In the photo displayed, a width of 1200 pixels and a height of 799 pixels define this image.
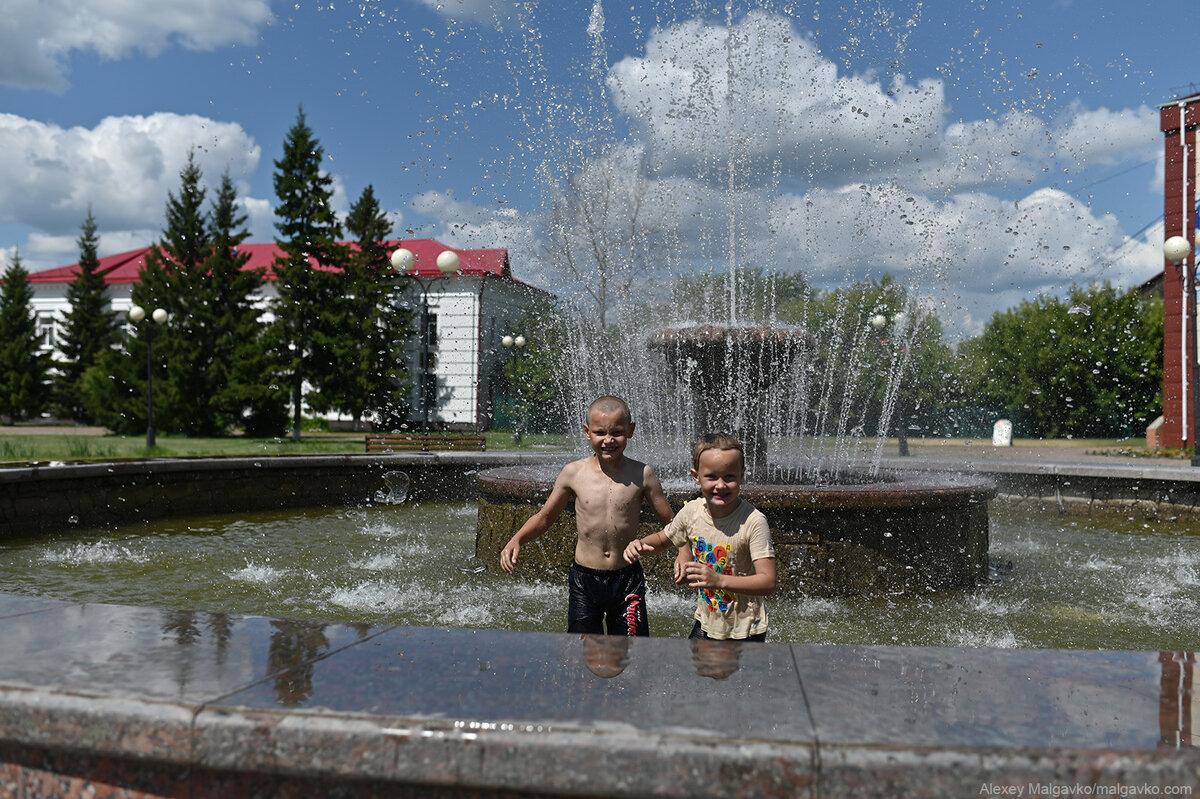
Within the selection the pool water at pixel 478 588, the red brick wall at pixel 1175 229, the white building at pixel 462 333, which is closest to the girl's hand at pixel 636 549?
the pool water at pixel 478 588

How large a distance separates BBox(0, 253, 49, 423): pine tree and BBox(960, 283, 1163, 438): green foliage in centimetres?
5226

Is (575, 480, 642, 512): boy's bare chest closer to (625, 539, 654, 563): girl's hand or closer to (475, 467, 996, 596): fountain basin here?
(625, 539, 654, 563): girl's hand

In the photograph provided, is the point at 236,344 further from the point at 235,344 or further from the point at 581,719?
the point at 581,719

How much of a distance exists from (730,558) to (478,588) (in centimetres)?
342

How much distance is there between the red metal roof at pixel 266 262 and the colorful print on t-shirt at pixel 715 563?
129ft

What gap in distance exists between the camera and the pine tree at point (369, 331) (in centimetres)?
3753

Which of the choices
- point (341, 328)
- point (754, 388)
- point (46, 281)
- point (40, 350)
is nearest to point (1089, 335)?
point (341, 328)

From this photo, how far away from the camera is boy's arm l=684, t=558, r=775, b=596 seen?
269 centimetres

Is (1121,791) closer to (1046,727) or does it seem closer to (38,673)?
(1046,727)

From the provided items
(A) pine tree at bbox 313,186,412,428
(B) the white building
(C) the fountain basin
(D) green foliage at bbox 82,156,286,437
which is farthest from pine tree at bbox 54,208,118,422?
(C) the fountain basin

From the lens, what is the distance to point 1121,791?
160 centimetres

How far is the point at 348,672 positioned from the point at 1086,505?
10931mm

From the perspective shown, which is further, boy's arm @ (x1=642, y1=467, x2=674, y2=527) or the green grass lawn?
the green grass lawn

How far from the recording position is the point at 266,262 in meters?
52.0
